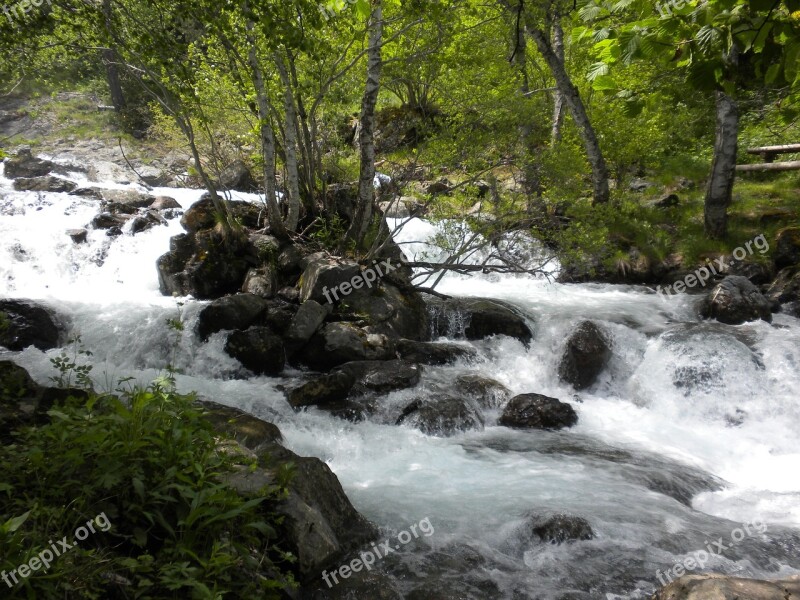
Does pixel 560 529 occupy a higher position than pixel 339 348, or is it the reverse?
pixel 339 348

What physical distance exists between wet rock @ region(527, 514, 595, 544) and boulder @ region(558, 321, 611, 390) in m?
4.38

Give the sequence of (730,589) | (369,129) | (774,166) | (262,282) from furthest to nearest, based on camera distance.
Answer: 1. (774,166)
2. (262,282)
3. (369,129)
4. (730,589)

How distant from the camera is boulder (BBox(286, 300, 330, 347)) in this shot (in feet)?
30.2

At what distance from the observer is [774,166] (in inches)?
550

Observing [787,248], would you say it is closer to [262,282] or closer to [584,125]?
[584,125]

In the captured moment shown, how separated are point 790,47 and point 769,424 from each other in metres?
7.38

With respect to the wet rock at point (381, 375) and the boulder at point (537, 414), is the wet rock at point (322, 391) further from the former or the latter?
the boulder at point (537, 414)

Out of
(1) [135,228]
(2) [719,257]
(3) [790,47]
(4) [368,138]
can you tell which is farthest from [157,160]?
(3) [790,47]

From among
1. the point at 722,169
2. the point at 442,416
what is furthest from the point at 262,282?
the point at 722,169

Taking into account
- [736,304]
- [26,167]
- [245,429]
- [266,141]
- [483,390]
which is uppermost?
[26,167]

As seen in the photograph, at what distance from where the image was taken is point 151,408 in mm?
4262

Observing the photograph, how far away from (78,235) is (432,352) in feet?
30.9

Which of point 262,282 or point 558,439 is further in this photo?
point 262,282

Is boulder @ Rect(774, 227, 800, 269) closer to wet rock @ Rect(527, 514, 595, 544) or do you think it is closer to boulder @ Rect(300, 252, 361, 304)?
boulder @ Rect(300, 252, 361, 304)
